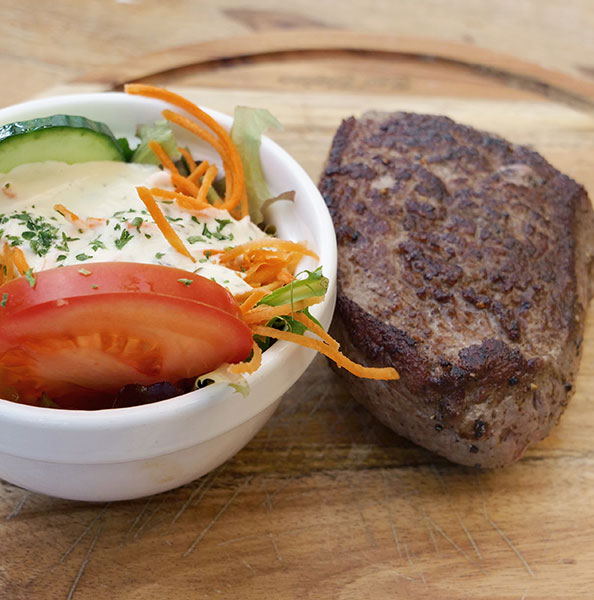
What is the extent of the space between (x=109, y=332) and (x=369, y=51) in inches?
103

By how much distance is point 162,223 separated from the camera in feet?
6.16

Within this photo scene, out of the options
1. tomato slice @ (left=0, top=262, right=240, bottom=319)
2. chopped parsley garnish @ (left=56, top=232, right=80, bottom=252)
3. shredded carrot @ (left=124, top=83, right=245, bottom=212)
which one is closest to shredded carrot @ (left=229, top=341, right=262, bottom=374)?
tomato slice @ (left=0, top=262, right=240, bottom=319)

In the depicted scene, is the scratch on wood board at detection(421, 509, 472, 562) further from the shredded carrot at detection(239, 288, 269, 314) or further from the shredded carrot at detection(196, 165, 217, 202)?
the shredded carrot at detection(196, 165, 217, 202)

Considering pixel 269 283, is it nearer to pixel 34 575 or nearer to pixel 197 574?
pixel 197 574

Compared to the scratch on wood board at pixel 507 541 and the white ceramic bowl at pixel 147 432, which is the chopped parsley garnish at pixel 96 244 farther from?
the scratch on wood board at pixel 507 541

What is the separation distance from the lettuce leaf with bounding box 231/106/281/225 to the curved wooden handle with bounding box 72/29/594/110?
47.2 inches

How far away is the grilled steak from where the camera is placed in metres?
2.22

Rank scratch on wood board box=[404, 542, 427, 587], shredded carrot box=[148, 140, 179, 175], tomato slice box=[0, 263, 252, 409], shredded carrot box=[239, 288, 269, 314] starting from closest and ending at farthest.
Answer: tomato slice box=[0, 263, 252, 409]
shredded carrot box=[239, 288, 269, 314]
scratch on wood board box=[404, 542, 427, 587]
shredded carrot box=[148, 140, 179, 175]

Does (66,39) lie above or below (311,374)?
above

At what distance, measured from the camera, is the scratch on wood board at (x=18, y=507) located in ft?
7.13

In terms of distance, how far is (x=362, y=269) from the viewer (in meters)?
2.39

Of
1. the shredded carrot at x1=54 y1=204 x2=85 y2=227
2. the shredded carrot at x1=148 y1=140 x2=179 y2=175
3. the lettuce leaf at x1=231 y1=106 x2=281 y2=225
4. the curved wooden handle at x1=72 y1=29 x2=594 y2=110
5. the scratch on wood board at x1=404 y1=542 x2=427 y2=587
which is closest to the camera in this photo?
the shredded carrot at x1=54 y1=204 x2=85 y2=227

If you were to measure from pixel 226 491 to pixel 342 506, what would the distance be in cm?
35

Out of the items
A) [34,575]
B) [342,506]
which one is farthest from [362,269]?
[34,575]
